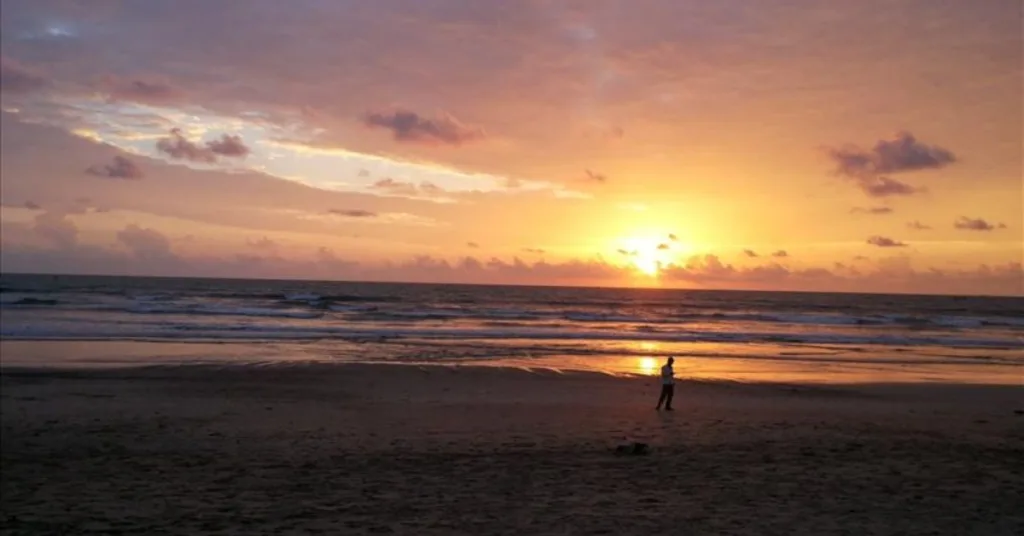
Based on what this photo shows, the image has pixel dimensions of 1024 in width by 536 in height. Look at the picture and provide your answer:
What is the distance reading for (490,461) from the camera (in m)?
11.2

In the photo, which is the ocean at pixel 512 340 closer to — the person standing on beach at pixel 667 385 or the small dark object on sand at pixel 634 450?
the person standing on beach at pixel 667 385

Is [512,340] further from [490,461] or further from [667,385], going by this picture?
[490,461]

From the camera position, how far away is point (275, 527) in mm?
8094

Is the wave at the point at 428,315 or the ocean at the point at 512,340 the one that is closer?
the ocean at the point at 512,340

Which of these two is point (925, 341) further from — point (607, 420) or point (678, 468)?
point (678, 468)

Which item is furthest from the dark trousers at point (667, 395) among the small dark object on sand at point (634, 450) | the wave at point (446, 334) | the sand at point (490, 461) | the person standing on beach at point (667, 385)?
the wave at point (446, 334)

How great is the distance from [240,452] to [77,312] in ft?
140


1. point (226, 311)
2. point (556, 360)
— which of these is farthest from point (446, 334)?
point (226, 311)

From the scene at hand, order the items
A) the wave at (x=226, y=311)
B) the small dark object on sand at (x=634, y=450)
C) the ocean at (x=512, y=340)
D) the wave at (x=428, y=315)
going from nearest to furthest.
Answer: the small dark object on sand at (x=634, y=450) → the ocean at (x=512, y=340) → the wave at (x=226, y=311) → the wave at (x=428, y=315)

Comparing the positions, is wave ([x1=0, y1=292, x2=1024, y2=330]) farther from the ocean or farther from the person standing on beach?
the person standing on beach

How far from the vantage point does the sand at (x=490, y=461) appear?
852cm

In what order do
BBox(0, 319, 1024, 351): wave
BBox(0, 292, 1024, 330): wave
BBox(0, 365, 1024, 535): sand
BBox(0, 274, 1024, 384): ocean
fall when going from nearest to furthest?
BBox(0, 365, 1024, 535): sand < BBox(0, 274, 1024, 384): ocean < BBox(0, 319, 1024, 351): wave < BBox(0, 292, 1024, 330): wave

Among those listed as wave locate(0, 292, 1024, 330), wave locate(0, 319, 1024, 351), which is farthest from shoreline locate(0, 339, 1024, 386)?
wave locate(0, 292, 1024, 330)

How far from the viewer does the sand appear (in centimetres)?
852
